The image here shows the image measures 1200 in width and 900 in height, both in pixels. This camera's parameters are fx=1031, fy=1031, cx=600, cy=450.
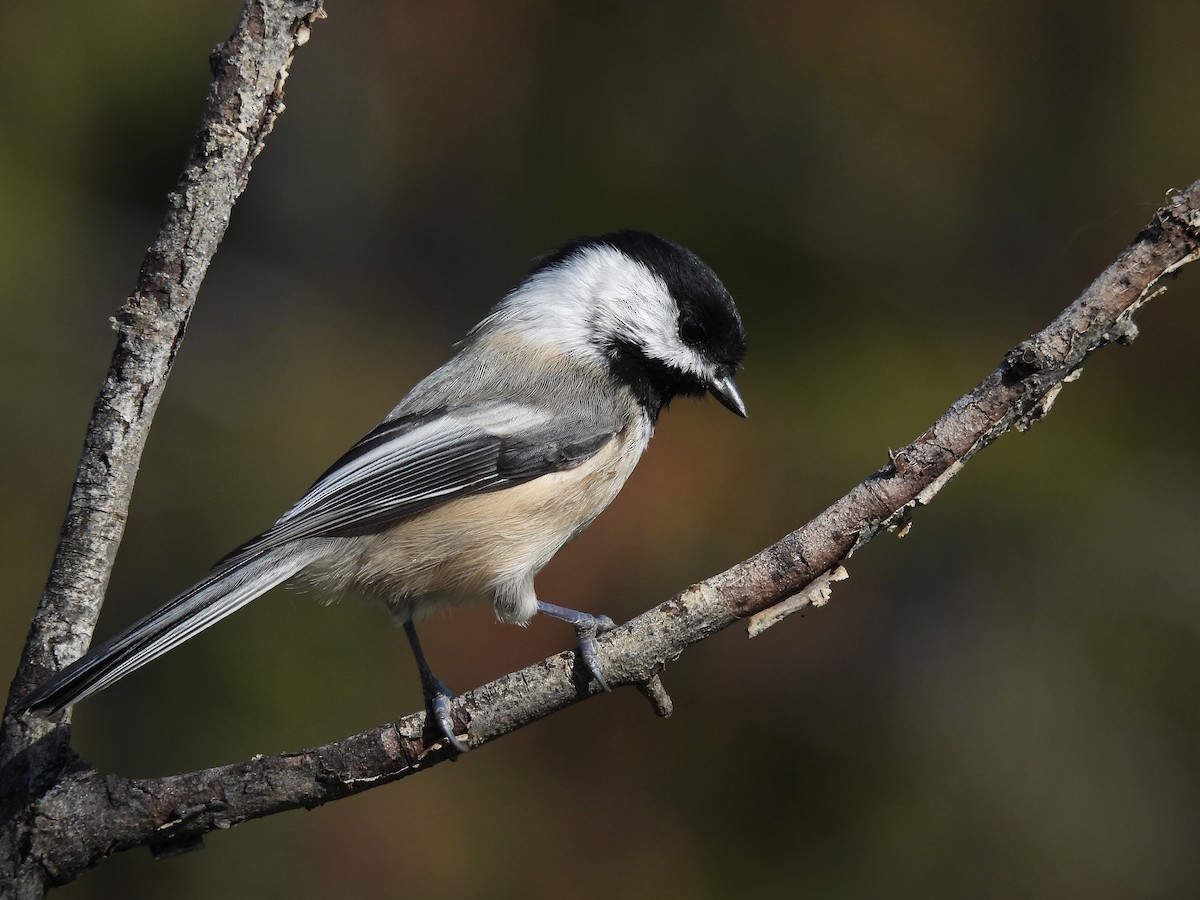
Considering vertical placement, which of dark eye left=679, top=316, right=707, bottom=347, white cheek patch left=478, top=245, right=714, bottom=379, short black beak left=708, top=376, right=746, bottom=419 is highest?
white cheek patch left=478, top=245, right=714, bottom=379

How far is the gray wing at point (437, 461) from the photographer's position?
68.0 inches

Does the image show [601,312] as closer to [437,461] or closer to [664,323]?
[664,323]

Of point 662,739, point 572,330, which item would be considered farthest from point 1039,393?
point 662,739

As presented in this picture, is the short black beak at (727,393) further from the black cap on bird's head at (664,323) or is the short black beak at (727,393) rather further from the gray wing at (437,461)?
the gray wing at (437,461)

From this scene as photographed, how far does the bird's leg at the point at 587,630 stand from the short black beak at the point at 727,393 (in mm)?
522

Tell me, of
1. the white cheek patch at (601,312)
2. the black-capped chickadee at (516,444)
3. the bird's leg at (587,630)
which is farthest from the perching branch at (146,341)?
the white cheek patch at (601,312)

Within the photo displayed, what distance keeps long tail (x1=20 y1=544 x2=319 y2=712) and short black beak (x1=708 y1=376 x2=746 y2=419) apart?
82cm

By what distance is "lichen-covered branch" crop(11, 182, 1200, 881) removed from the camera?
3.95 ft

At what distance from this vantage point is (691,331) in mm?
2006

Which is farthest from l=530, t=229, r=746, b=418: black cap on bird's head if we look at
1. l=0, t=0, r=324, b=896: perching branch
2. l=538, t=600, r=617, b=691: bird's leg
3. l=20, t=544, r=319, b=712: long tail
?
l=0, t=0, r=324, b=896: perching branch

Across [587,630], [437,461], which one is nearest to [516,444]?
[437,461]

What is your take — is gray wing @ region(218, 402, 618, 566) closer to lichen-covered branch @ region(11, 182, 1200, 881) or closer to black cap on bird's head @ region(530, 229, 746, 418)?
black cap on bird's head @ region(530, 229, 746, 418)

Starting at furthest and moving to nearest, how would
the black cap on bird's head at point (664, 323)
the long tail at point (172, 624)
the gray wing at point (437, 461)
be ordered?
the black cap on bird's head at point (664, 323), the gray wing at point (437, 461), the long tail at point (172, 624)

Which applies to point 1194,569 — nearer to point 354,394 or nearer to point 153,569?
point 354,394
